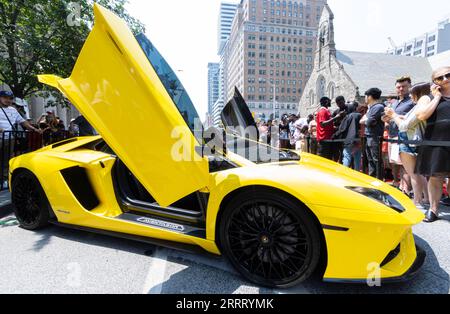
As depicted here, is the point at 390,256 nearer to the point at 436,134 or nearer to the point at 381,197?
the point at 381,197

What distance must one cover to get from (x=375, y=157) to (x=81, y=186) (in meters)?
4.33

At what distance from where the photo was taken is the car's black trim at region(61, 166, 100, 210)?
2.73 metres

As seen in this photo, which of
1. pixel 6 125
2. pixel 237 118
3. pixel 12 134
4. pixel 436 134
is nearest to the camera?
pixel 237 118

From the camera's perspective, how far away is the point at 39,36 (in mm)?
7934

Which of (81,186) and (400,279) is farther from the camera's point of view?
(81,186)

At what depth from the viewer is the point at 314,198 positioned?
1787 millimetres

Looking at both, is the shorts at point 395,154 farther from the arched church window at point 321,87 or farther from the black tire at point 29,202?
the arched church window at point 321,87

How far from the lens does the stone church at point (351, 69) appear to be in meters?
39.9

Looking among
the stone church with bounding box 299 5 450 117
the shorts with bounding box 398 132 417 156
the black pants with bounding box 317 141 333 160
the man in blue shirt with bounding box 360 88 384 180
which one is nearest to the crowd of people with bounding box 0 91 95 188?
the black pants with bounding box 317 141 333 160

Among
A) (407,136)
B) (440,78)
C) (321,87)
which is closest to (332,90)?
(321,87)

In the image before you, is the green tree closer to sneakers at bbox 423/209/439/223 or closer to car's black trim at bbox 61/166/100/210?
car's black trim at bbox 61/166/100/210

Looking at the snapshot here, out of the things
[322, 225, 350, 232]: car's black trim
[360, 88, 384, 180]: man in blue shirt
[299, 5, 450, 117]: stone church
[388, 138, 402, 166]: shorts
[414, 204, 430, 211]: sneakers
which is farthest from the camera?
[299, 5, 450, 117]: stone church

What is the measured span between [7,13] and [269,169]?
10.5m

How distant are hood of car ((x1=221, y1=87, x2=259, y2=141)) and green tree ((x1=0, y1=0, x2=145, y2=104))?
23.4ft
